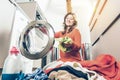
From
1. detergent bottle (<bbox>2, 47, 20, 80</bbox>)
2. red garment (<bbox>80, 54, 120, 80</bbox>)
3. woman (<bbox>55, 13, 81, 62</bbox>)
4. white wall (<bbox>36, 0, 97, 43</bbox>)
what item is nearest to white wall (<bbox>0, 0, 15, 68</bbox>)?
detergent bottle (<bbox>2, 47, 20, 80</bbox>)

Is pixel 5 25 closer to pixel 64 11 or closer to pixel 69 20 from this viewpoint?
pixel 69 20

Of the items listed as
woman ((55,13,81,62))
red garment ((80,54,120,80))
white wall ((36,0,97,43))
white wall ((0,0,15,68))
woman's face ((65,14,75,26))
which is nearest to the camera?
red garment ((80,54,120,80))

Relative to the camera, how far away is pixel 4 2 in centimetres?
133

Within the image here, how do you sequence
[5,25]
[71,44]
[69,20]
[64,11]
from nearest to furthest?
Answer: [5,25] < [71,44] < [69,20] < [64,11]

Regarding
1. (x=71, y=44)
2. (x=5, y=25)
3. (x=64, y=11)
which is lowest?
(x=71, y=44)

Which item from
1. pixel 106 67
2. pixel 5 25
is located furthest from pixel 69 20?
pixel 106 67

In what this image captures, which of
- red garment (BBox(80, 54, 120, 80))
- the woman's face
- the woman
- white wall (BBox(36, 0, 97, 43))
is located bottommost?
red garment (BBox(80, 54, 120, 80))

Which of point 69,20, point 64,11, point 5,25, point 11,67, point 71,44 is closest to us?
point 11,67

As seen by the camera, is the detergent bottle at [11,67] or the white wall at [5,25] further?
the white wall at [5,25]

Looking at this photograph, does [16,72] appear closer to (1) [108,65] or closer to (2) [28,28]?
(2) [28,28]

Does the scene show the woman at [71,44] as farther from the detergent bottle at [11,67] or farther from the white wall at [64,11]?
the white wall at [64,11]

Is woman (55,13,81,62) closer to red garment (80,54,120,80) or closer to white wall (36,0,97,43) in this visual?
red garment (80,54,120,80)

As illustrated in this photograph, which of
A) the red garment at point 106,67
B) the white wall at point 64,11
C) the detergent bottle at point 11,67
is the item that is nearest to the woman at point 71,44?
the red garment at point 106,67

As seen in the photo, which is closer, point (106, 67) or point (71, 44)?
point (106, 67)
